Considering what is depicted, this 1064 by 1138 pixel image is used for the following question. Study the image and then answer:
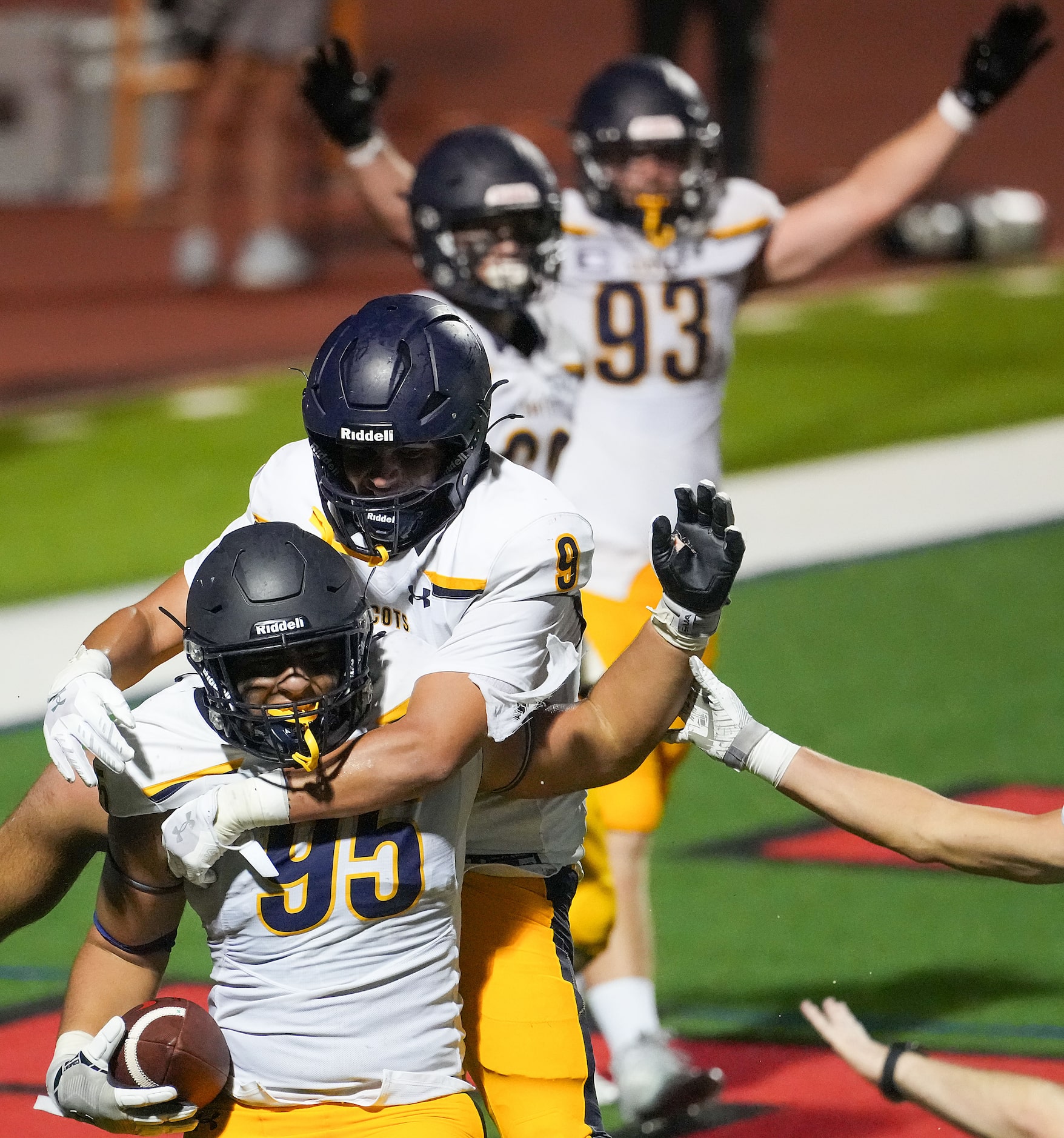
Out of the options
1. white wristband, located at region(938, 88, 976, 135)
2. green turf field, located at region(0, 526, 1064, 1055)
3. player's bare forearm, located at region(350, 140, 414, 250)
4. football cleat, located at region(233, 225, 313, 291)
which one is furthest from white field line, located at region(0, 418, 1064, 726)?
football cleat, located at region(233, 225, 313, 291)

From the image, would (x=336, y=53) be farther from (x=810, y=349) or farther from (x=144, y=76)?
(x=144, y=76)

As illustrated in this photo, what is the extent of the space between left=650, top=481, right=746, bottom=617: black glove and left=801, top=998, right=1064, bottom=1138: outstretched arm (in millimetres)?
711

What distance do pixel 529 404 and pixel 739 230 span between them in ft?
3.38

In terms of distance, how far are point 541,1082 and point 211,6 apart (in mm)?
12155

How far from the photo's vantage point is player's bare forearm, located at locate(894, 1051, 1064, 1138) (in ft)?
10.7

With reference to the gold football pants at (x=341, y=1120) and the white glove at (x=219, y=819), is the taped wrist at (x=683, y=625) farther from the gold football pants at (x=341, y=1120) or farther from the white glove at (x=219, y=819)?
the gold football pants at (x=341, y=1120)

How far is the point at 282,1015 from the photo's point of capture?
3311mm

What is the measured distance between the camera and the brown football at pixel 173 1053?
10.5 ft

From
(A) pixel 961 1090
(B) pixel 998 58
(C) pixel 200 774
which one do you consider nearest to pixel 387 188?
(B) pixel 998 58

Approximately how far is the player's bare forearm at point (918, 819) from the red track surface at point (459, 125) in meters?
9.74

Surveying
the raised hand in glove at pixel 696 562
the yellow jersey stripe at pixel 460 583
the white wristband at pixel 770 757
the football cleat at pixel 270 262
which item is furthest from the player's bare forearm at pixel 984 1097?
the football cleat at pixel 270 262

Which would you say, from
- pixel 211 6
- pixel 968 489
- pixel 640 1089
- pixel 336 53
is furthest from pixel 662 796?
pixel 211 6

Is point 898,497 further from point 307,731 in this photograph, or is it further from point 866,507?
point 307,731

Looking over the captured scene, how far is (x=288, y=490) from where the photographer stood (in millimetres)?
3705
